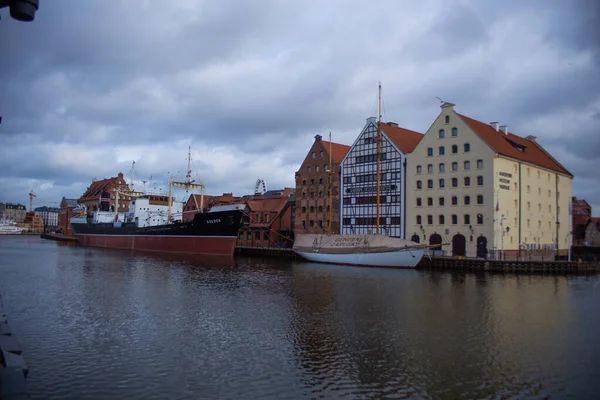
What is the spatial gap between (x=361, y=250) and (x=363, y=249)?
10.6 inches

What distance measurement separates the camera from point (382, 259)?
156 feet

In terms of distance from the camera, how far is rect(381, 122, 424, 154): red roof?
58828 millimetres

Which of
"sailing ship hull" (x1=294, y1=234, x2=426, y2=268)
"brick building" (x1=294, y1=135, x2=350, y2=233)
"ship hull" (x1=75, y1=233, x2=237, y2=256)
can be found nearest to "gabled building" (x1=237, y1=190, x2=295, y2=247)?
"brick building" (x1=294, y1=135, x2=350, y2=233)

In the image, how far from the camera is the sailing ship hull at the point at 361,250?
4634cm

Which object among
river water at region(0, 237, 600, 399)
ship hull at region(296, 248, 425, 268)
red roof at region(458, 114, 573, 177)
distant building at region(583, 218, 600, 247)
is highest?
red roof at region(458, 114, 573, 177)

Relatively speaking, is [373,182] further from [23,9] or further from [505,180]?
[23,9]

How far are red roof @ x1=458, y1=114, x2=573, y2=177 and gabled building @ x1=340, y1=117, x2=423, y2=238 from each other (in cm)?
865

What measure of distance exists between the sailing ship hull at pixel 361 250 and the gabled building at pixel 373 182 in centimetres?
805

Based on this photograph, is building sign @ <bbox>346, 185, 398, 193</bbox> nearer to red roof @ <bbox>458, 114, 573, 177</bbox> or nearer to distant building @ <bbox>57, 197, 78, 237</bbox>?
red roof @ <bbox>458, 114, 573, 177</bbox>

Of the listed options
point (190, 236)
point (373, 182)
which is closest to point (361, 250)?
point (373, 182)

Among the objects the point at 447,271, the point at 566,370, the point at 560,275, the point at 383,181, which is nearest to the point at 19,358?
the point at 566,370

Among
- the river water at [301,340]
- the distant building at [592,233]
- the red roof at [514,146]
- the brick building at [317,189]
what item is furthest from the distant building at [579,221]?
the river water at [301,340]

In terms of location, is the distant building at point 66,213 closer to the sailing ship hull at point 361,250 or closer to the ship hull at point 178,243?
the ship hull at point 178,243

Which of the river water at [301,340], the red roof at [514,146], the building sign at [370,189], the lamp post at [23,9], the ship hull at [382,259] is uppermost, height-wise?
the red roof at [514,146]
